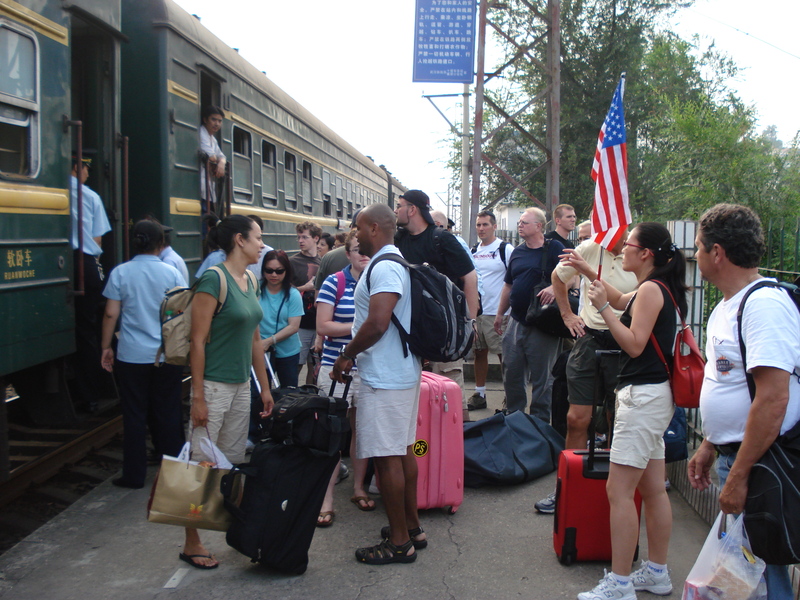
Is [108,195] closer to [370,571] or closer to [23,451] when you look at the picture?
[23,451]

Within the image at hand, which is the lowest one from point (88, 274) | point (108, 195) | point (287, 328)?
point (287, 328)

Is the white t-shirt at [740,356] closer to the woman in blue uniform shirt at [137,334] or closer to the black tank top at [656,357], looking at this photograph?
the black tank top at [656,357]

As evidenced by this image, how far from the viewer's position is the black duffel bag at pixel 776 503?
2.44 metres

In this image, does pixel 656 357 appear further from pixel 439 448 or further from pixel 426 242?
pixel 426 242

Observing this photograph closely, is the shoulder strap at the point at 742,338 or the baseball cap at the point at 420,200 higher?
the baseball cap at the point at 420,200

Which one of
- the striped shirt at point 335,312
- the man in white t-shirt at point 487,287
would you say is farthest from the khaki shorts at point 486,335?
the striped shirt at point 335,312

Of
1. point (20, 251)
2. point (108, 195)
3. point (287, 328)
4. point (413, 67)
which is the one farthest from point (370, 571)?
point (413, 67)

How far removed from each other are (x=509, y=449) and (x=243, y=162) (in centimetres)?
524

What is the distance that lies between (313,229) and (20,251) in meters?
3.26

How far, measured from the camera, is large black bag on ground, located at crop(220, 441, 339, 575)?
11.9 feet

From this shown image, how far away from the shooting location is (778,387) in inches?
97.7

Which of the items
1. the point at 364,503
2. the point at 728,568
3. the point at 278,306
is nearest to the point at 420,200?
the point at 278,306

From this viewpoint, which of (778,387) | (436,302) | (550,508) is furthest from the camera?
(550,508)

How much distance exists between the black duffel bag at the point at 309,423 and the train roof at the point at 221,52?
451 centimetres
